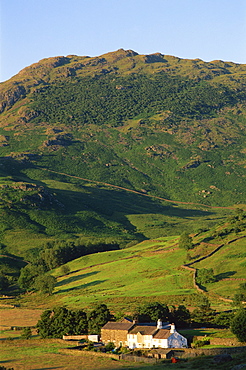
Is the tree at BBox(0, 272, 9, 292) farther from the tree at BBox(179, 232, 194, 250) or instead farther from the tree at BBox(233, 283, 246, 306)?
the tree at BBox(233, 283, 246, 306)

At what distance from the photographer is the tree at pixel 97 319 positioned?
286ft

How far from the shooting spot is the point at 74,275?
6240 inches

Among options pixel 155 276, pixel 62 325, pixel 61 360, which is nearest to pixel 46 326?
pixel 62 325

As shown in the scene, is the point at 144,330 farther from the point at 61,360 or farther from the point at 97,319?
the point at 61,360

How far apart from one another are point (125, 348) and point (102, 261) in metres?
92.2

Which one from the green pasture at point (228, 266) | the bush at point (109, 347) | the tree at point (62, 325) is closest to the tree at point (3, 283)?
the green pasture at point (228, 266)

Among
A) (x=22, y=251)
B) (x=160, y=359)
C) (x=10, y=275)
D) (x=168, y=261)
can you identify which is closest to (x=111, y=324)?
(x=160, y=359)

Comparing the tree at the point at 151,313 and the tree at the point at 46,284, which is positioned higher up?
the tree at the point at 46,284

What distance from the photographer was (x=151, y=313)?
291 feet

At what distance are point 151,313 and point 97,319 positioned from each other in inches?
344

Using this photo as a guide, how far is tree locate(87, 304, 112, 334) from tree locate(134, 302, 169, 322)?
493cm

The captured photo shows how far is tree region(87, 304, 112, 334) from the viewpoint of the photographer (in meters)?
87.1

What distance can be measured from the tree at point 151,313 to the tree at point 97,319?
4.93 meters

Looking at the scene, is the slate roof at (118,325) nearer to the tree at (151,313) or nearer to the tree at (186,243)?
the tree at (151,313)
